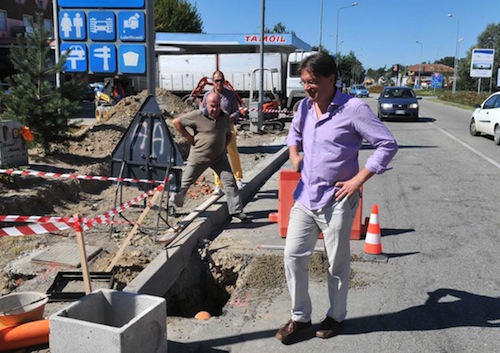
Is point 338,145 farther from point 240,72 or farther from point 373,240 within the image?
point 240,72

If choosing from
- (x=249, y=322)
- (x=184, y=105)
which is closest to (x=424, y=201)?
(x=249, y=322)

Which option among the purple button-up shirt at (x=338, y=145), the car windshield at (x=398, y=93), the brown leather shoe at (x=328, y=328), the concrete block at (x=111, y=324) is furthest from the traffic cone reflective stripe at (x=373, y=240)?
the car windshield at (x=398, y=93)

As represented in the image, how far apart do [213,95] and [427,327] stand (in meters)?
3.70

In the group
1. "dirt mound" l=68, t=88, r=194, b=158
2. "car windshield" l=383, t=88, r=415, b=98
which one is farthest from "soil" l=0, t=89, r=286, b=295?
"car windshield" l=383, t=88, r=415, b=98

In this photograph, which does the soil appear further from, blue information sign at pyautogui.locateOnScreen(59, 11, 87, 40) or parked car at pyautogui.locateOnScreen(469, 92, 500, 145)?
parked car at pyautogui.locateOnScreen(469, 92, 500, 145)

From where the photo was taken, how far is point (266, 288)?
467 centimetres

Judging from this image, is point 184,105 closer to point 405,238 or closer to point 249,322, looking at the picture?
point 405,238

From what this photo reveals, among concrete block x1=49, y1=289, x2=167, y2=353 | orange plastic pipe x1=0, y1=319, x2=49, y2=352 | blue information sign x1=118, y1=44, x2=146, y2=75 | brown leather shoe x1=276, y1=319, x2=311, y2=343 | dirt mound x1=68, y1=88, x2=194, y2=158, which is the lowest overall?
brown leather shoe x1=276, y1=319, x2=311, y2=343

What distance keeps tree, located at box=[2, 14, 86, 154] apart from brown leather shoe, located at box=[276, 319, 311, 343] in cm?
688

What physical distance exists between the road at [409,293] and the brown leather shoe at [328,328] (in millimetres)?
67

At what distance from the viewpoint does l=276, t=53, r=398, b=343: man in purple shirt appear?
330 cm

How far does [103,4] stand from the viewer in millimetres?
9570

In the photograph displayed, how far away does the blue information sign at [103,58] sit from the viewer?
31.8 ft

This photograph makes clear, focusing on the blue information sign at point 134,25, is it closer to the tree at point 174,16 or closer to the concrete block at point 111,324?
the concrete block at point 111,324
